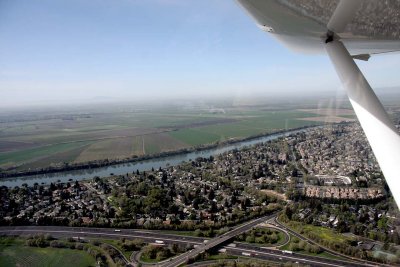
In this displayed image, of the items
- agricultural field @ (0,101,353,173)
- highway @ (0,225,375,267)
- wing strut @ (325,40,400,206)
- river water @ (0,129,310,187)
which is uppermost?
wing strut @ (325,40,400,206)

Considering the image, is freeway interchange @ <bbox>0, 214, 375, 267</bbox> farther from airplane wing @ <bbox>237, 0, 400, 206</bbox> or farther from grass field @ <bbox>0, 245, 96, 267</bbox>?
airplane wing @ <bbox>237, 0, 400, 206</bbox>

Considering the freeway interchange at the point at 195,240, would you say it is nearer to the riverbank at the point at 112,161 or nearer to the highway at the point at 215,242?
the highway at the point at 215,242

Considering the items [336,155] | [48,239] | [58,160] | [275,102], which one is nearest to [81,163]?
[58,160]

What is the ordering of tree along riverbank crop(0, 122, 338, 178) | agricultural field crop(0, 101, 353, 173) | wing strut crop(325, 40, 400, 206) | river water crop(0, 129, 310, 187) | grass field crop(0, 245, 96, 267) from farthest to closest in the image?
agricultural field crop(0, 101, 353, 173) < tree along riverbank crop(0, 122, 338, 178) < river water crop(0, 129, 310, 187) < grass field crop(0, 245, 96, 267) < wing strut crop(325, 40, 400, 206)

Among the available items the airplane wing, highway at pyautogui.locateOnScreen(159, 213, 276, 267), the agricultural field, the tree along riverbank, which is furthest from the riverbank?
the airplane wing

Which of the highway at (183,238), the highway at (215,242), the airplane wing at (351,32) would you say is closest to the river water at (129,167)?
the highway at (183,238)

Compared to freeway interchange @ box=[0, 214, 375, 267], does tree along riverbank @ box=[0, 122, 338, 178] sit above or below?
above

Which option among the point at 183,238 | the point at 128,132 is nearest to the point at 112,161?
the point at 128,132
